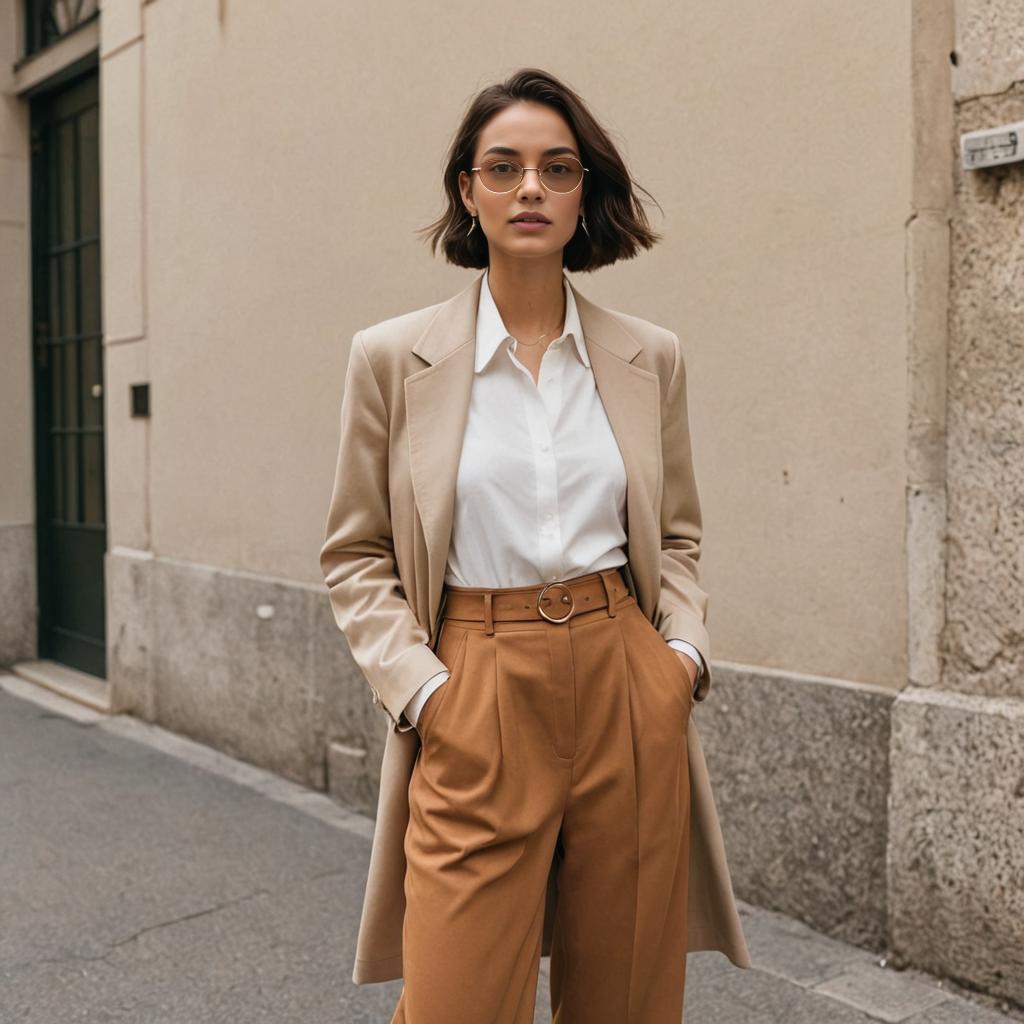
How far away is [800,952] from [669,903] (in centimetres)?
156

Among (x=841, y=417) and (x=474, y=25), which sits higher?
(x=474, y=25)

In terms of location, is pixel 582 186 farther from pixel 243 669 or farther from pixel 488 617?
pixel 243 669

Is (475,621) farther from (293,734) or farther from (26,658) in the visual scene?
(26,658)

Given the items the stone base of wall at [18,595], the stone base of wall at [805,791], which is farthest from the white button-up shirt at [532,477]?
the stone base of wall at [18,595]

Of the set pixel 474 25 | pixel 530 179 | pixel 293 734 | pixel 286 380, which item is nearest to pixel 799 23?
pixel 474 25

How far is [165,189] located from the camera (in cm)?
650

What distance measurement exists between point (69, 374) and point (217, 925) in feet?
15.9

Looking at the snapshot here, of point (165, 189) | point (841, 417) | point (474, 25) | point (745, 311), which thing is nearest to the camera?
point (841, 417)

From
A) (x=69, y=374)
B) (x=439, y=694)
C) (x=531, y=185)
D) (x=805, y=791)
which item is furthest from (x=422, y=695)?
(x=69, y=374)

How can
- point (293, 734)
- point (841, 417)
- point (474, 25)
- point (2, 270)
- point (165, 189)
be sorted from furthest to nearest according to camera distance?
point (2, 270), point (165, 189), point (293, 734), point (474, 25), point (841, 417)

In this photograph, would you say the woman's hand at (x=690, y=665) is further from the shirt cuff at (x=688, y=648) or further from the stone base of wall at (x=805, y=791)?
the stone base of wall at (x=805, y=791)

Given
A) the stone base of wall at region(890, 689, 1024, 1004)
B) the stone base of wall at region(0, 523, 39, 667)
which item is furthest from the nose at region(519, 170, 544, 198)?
the stone base of wall at region(0, 523, 39, 667)

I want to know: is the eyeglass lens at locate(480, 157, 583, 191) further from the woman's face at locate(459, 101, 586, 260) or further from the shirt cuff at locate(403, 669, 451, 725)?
the shirt cuff at locate(403, 669, 451, 725)

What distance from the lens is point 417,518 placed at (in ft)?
7.11
